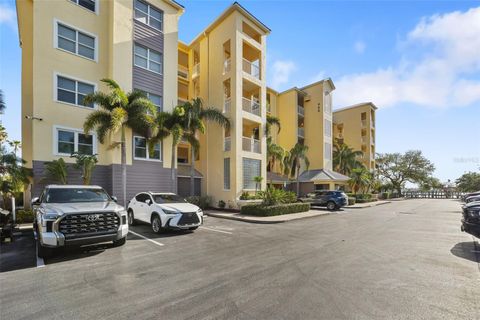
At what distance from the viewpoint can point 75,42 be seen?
1546 centimetres

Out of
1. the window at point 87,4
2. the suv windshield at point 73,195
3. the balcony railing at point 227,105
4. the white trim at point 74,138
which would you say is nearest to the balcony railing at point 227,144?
the balcony railing at point 227,105

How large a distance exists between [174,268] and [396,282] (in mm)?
5099

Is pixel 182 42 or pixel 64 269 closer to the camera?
pixel 64 269

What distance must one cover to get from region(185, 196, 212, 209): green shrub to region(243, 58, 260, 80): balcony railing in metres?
11.8

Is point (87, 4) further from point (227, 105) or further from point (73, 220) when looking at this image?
point (73, 220)

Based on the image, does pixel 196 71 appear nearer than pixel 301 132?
Yes

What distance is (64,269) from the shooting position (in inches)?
231

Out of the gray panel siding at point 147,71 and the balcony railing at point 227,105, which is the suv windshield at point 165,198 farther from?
the balcony railing at point 227,105

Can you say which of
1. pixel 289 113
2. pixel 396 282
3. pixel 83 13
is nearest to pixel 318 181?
pixel 289 113

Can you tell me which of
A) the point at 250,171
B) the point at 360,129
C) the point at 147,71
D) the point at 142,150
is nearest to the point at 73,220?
the point at 142,150

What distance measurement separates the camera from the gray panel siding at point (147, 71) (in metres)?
17.6

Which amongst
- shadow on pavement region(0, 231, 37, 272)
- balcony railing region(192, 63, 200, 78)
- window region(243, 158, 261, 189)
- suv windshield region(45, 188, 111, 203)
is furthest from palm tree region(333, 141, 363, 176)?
shadow on pavement region(0, 231, 37, 272)

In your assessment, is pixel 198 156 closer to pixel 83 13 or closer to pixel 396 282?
pixel 83 13

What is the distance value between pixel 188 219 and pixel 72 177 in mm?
9203
